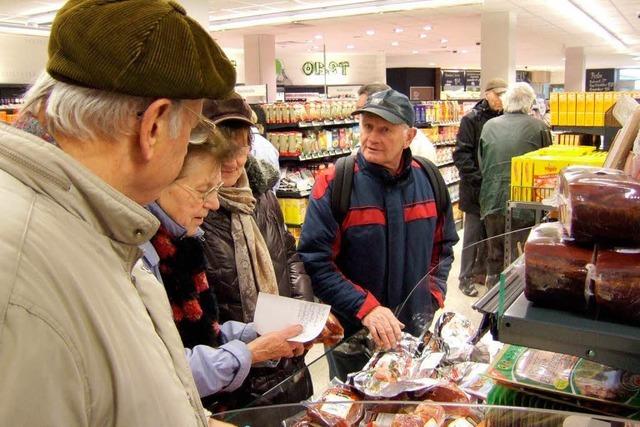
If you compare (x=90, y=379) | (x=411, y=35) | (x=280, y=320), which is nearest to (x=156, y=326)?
(x=90, y=379)

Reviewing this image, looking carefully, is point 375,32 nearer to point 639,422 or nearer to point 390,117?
point 390,117

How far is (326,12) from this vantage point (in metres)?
10.6

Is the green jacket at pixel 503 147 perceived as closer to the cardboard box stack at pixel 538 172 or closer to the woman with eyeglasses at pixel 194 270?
the cardboard box stack at pixel 538 172

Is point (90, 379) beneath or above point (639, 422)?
above

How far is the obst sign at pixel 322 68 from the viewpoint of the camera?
19.5 metres

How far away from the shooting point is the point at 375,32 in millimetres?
14242

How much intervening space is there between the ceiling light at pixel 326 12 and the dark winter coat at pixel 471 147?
13.8 feet

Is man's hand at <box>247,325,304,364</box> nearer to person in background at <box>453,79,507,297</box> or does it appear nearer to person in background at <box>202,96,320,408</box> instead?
person in background at <box>202,96,320,408</box>

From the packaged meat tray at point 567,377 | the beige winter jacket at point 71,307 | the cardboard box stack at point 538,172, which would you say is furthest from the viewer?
the cardboard box stack at point 538,172

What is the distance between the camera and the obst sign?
64.0 feet

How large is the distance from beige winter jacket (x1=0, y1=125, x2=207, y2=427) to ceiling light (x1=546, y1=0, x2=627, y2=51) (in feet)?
35.6

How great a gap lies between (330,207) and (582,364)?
51.8 inches

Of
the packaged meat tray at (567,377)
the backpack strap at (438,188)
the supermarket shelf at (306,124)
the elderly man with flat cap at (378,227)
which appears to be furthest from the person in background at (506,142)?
the packaged meat tray at (567,377)

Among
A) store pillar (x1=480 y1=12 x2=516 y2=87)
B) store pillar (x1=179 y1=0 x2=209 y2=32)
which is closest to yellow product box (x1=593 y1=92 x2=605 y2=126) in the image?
store pillar (x1=179 y1=0 x2=209 y2=32)
